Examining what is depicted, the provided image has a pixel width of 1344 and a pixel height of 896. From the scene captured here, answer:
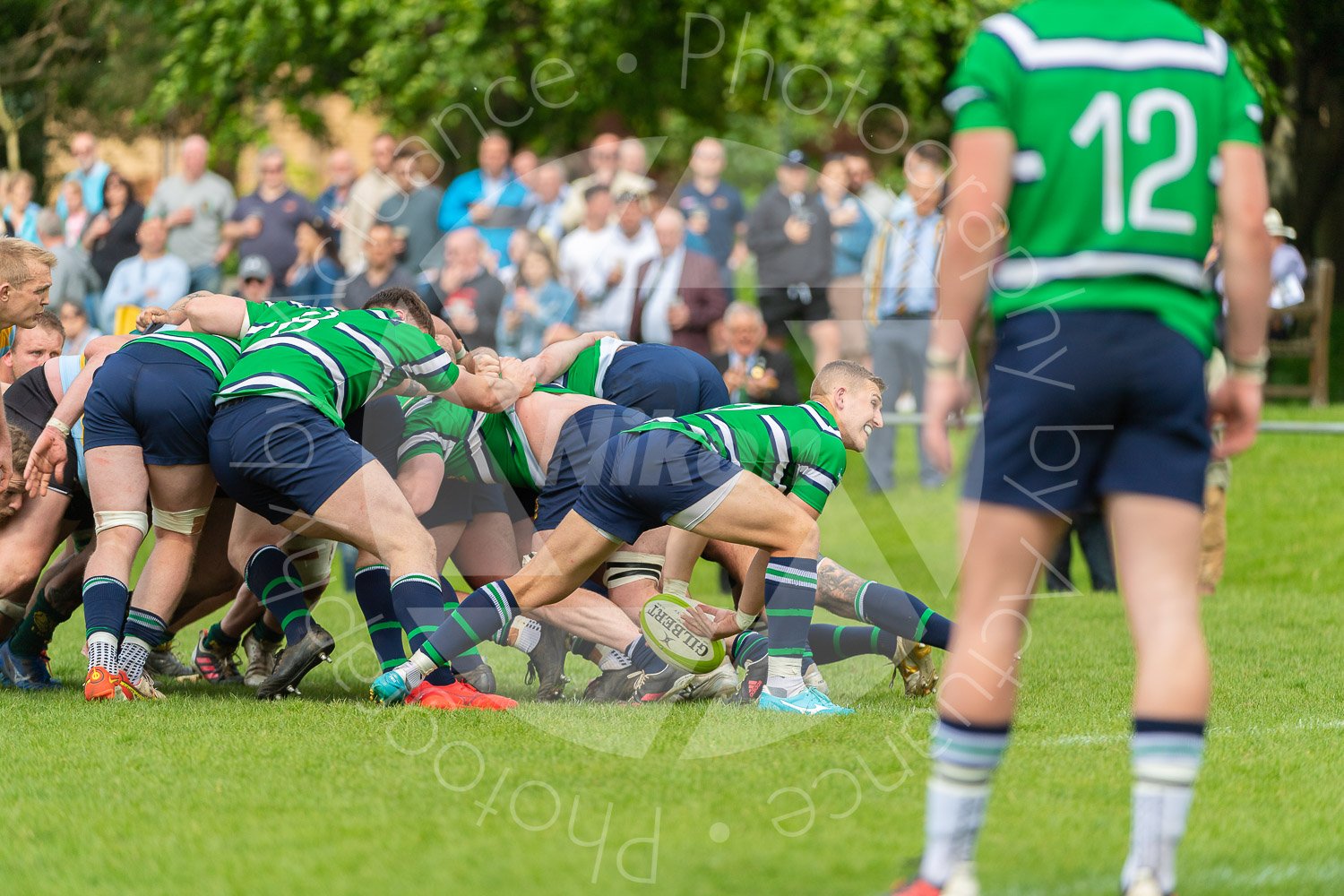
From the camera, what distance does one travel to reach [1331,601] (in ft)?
34.1

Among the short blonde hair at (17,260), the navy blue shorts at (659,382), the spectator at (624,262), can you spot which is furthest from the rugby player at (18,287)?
the spectator at (624,262)

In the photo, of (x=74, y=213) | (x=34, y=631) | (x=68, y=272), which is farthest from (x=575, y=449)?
(x=74, y=213)

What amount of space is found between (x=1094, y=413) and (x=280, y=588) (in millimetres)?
4287

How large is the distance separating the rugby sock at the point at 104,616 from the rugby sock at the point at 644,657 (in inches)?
82.5

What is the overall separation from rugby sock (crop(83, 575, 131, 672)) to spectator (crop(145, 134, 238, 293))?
8609 mm

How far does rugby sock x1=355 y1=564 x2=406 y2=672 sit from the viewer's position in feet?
22.1

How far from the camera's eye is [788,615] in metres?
6.30

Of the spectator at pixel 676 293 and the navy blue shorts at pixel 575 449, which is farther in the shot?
the spectator at pixel 676 293

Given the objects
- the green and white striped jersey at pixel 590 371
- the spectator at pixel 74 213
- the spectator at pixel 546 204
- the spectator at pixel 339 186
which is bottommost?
the spectator at pixel 74 213

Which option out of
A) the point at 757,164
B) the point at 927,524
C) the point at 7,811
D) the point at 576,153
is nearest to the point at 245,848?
the point at 7,811

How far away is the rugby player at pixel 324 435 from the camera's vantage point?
253 inches

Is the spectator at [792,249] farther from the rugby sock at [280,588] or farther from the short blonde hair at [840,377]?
the rugby sock at [280,588]

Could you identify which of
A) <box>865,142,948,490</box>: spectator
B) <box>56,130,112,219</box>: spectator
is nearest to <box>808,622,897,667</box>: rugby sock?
<box>865,142,948,490</box>: spectator

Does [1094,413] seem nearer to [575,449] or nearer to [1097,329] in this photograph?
[1097,329]
